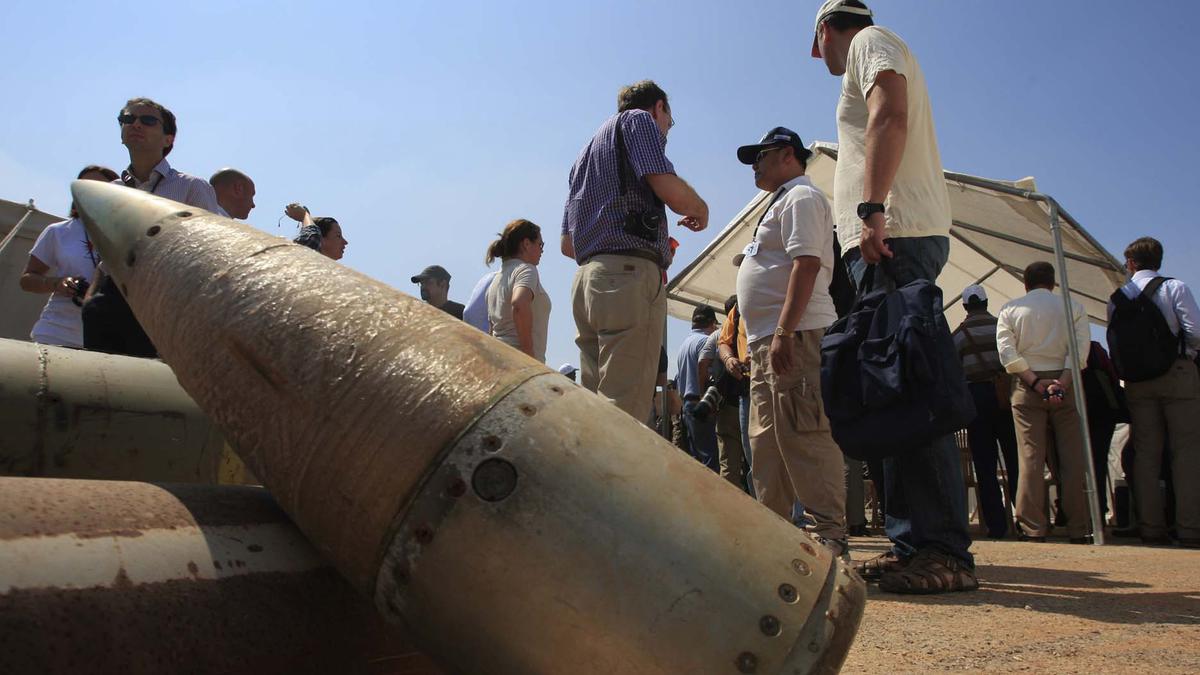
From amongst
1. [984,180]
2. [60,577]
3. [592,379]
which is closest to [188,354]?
[60,577]

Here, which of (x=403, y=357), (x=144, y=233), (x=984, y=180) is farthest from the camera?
(x=984, y=180)

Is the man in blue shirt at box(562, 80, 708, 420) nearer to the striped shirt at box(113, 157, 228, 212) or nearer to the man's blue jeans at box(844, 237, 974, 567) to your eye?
the man's blue jeans at box(844, 237, 974, 567)

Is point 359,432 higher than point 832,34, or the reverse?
point 832,34

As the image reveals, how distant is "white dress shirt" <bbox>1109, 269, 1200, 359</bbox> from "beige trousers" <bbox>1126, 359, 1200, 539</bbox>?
180 millimetres

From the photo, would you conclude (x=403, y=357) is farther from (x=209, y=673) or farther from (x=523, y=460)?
(x=209, y=673)

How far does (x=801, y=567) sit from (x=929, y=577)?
1.83 metres

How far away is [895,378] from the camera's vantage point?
2.86 metres

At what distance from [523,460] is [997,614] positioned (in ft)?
6.39

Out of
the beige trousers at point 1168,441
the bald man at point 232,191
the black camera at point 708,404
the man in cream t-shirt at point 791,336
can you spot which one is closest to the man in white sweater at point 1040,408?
the beige trousers at point 1168,441

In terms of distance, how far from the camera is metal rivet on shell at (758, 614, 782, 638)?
135 cm

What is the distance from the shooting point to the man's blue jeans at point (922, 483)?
305 cm

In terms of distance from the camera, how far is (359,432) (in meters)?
1.53

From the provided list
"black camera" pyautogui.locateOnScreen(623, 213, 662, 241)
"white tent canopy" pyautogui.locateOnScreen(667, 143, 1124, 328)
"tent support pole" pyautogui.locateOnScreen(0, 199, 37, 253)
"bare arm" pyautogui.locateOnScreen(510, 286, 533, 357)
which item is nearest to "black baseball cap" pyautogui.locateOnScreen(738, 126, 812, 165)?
"black camera" pyautogui.locateOnScreen(623, 213, 662, 241)

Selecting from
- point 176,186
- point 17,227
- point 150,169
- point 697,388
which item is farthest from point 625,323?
point 17,227
